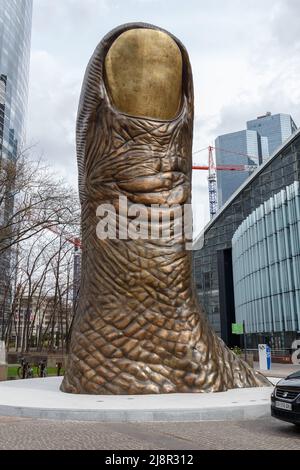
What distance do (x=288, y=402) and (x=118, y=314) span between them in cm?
423

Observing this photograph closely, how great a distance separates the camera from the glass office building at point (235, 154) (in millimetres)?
158837

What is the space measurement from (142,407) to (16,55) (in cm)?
8089

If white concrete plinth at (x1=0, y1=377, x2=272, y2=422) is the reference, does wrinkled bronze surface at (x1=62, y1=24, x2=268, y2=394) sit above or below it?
above

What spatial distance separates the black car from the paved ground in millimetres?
206

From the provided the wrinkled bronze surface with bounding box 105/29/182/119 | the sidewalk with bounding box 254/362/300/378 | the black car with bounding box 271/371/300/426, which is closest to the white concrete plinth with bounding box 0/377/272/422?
the black car with bounding box 271/371/300/426

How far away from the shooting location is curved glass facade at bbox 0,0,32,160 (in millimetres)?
70562

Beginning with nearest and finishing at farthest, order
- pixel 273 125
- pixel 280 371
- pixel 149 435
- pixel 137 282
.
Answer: pixel 149 435 < pixel 137 282 < pixel 280 371 < pixel 273 125

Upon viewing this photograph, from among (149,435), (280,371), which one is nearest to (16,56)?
(280,371)

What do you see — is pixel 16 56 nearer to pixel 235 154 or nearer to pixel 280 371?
pixel 280 371

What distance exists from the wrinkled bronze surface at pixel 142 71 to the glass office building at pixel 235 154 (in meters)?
146

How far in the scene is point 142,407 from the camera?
778 cm

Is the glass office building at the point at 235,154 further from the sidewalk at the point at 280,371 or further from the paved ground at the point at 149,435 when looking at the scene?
the paved ground at the point at 149,435

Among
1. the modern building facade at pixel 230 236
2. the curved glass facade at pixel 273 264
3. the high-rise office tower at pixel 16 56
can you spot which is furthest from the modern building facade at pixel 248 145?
the curved glass facade at pixel 273 264

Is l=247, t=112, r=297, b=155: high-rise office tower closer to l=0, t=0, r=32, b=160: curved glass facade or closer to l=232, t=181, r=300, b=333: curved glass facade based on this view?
l=0, t=0, r=32, b=160: curved glass facade
